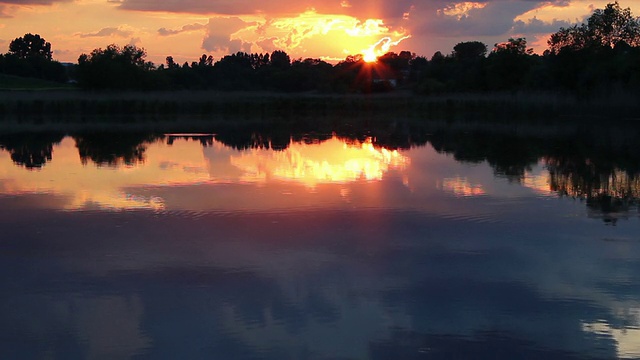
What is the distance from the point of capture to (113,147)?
2080 centimetres

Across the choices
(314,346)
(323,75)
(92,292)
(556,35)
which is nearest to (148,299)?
(92,292)

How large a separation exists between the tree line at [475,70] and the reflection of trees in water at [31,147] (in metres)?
25.2

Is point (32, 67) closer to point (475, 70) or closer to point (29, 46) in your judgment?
point (29, 46)

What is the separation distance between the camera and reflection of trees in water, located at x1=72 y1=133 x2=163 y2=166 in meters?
17.5

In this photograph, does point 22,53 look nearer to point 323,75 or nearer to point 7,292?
point 323,75

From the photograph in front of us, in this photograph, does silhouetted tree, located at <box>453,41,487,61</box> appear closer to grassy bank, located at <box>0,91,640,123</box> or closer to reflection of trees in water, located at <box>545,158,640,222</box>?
grassy bank, located at <box>0,91,640,123</box>

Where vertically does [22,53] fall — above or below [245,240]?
above

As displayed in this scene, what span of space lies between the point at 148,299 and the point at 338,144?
1634cm

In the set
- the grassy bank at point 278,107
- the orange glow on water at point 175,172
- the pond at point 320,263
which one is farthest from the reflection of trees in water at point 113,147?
the grassy bank at point 278,107

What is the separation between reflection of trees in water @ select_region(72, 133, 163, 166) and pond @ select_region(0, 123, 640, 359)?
6.83ft

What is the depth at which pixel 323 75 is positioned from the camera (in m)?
92.1

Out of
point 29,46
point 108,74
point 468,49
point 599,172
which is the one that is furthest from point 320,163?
point 29,46

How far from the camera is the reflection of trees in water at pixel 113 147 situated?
57.5 feet

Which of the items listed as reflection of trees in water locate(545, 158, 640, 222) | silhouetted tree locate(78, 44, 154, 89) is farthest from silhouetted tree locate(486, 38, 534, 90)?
reflection of trees in water locate(545, 158, 640, 222)
